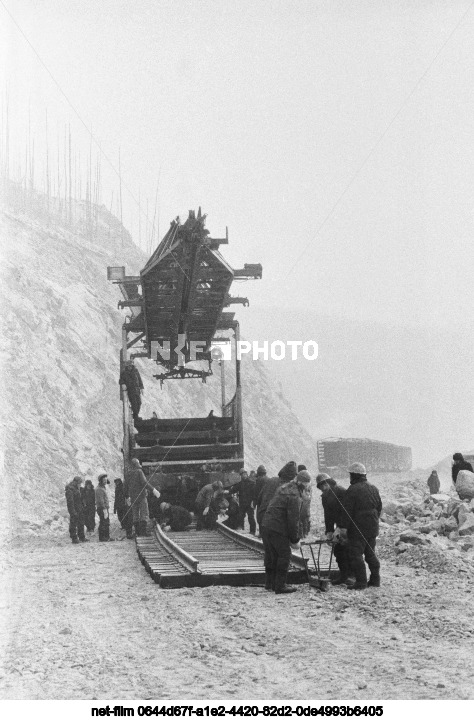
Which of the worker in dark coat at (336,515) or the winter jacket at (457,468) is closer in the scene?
the worker in dark coat at (336,515)

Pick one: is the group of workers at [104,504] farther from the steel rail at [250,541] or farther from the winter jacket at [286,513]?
the winter jacket at [286,513]

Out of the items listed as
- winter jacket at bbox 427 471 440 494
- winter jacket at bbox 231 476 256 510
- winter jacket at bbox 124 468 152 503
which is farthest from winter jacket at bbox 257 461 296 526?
winter jacket at bbox 427 471 440 494

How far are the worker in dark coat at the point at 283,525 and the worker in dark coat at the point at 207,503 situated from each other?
7.53 meters

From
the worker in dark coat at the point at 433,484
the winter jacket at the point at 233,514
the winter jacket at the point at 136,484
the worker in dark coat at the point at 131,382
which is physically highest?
the worker in dark coat at the point at 131,382

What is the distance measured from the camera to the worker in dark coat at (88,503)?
55.0 feet

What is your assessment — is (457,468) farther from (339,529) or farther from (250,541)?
(339,529)

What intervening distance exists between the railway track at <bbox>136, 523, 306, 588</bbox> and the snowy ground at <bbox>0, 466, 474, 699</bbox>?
0.30 metres

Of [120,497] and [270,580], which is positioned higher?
[120,497]

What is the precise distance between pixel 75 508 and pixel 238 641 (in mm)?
9811

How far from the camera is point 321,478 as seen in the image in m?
9.22

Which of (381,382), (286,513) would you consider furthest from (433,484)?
(381,382)

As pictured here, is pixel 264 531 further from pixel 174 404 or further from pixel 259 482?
pixel 174 404

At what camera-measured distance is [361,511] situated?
886cm

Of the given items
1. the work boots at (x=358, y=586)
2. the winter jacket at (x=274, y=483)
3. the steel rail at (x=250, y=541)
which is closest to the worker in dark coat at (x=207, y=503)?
the steel rail at (x=250, y=541)
